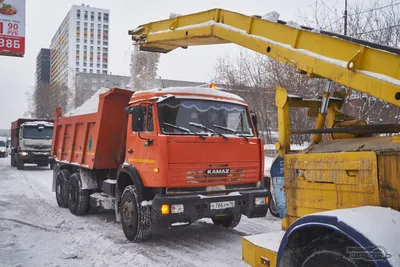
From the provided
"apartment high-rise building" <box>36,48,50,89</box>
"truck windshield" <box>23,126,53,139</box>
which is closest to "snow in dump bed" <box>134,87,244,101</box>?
"truck windshield" <box>23,126,53,139</box>

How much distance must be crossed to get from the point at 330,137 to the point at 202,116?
257 centimetres

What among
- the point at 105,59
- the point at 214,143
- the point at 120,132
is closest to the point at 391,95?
the point at 214,143

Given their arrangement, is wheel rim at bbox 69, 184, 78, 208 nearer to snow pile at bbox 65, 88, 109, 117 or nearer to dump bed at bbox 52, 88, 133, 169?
dump bed at bbox 52, 88, 133, 169

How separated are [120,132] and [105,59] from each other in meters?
163

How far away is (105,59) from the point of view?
533 ft

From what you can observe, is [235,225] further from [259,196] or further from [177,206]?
[177,206]

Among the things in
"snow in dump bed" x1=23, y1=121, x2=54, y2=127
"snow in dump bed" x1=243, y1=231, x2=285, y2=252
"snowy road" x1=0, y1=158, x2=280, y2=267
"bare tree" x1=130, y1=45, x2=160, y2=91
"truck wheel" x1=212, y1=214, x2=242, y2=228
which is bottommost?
"snowy road" x1=0, y1=158, x2=280, y2=267

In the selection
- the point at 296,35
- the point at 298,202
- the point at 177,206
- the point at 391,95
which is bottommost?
the point at 177,206

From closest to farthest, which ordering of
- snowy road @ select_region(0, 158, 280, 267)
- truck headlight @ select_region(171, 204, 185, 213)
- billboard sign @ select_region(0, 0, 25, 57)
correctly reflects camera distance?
Result: 1. snowy road @ select_region(0, 158, 280, 267)
2. truck headlight @ select_region(171, 204, 185, 213)
3. billboard sign @ select_region(0, 0, 25, 57)

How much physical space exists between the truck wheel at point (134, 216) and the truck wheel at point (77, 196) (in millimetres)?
2395

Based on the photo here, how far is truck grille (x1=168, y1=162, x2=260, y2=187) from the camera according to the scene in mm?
5789

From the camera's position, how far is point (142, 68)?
33.5m

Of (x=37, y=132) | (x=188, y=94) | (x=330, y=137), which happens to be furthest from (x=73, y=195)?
(x=37, y=132)

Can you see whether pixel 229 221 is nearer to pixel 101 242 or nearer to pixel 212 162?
pixel 212 162
